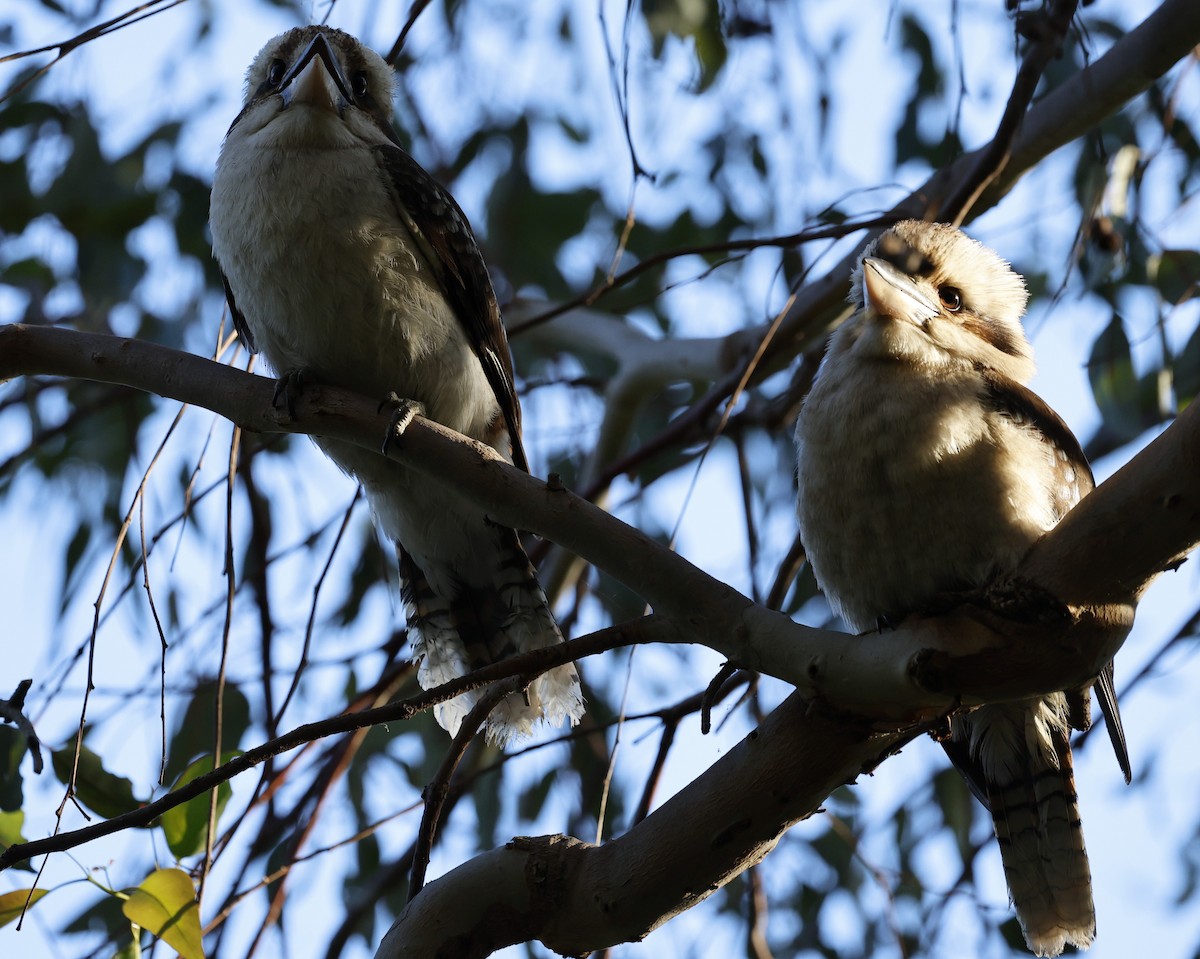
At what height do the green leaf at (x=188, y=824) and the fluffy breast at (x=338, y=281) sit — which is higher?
the fluffy breast at (x=338, y=281)

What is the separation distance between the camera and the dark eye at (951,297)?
1809 mm

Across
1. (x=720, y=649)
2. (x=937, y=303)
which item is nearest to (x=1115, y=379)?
(x=937, y=303)

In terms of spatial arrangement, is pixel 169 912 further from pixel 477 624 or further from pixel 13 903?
pixel 477 624

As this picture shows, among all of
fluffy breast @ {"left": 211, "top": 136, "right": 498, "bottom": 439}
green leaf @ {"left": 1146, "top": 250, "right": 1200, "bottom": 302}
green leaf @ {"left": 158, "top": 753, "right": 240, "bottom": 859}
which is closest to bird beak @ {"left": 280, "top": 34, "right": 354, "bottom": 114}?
fluffy breast @ {"left": 211, "top": 136, "right": 498, "bottom": 439}

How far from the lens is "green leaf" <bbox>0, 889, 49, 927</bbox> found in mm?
1341

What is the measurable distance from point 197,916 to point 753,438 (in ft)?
6.95

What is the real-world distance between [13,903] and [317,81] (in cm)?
124

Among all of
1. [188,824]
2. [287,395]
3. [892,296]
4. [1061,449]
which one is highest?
[892,296]

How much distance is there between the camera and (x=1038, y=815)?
1649mm

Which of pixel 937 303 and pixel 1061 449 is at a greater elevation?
pixel 937 303

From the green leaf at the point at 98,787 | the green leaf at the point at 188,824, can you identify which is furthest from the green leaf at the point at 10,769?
the green leaf at the point at 188,824

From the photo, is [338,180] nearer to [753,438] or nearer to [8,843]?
[8,843]

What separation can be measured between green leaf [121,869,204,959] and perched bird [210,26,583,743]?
58 cm

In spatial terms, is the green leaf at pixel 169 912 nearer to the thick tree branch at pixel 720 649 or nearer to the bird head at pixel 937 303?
the thick tree branch at pixel 720 649
